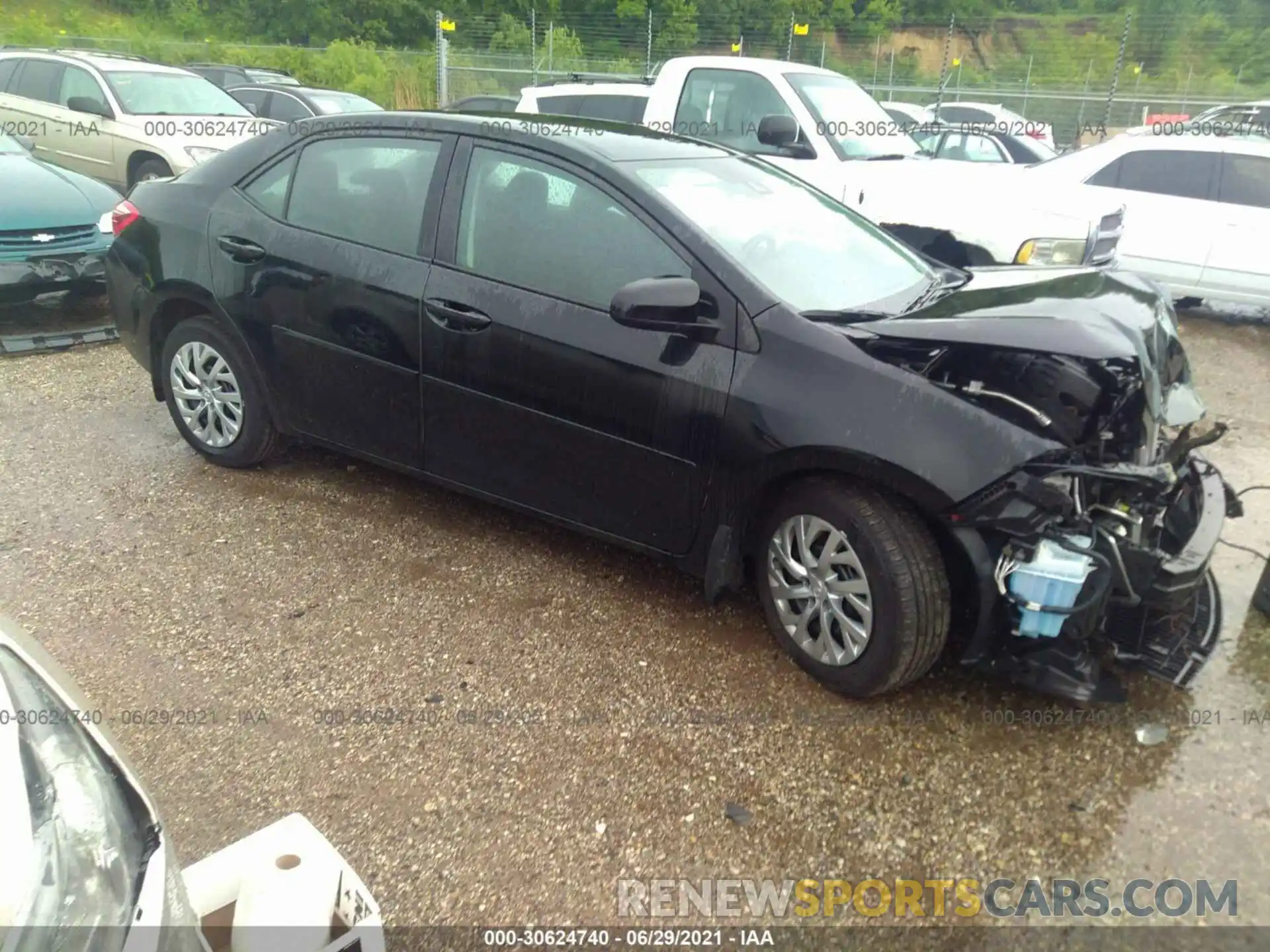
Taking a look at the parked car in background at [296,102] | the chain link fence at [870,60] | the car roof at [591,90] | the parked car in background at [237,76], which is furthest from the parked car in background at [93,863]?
the chain link fence at [870,60]

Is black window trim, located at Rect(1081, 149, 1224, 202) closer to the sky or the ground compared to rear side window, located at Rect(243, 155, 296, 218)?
closer to the sky

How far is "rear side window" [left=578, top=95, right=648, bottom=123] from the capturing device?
8.53 metres

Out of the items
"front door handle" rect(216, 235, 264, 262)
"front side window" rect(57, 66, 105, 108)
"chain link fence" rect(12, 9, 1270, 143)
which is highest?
"chain link fence" rect(12, 9, 1270, 143)

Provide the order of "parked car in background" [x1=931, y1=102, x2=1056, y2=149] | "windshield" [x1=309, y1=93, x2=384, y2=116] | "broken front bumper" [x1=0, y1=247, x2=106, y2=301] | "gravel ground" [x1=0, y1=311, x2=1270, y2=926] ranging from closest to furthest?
1. "gravel ground" [x1=0, y1=311, x2=1270, y2=926]
2. "broken front bumper" [x1=0, y1=247, x2=106, y2=301]
3. "windshield" [x1=309, y1=93, x2=384, y2=116]
4. "parked car in background" [x1=931, y1=102, x2=1056, y2=149]

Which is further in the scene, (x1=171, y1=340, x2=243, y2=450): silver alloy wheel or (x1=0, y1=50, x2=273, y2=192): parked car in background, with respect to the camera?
(x1=0, y1=50, x2=273, y2=192): parked car in background

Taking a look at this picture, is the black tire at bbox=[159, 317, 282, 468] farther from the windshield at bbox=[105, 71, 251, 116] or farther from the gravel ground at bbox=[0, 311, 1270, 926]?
the windshield at bbox=[105, 71, 251, 116]

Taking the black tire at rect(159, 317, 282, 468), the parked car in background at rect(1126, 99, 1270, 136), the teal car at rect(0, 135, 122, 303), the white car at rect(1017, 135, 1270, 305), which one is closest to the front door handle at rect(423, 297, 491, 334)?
the black tire at rect(159, 317, 282, 468)

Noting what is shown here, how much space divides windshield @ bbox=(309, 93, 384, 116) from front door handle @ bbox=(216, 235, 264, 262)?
31.9 feet

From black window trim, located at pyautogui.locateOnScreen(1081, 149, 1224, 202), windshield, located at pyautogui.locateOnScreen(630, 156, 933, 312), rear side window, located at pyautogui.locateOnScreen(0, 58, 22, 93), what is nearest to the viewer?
windshield, located at pyautogui.locateOnScreen(630, 156, 933, 312)

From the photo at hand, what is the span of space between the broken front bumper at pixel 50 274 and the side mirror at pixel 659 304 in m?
4.72

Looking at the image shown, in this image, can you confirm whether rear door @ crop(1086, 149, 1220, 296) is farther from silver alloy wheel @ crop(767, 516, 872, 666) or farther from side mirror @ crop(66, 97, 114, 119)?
side mirror @ crop(66, 97, 114, 119)

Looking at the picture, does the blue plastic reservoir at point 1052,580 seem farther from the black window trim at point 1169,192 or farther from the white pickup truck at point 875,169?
the black window trim at point 1169,192

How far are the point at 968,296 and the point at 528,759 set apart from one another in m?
2.17

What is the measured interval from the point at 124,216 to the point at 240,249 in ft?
3.18
